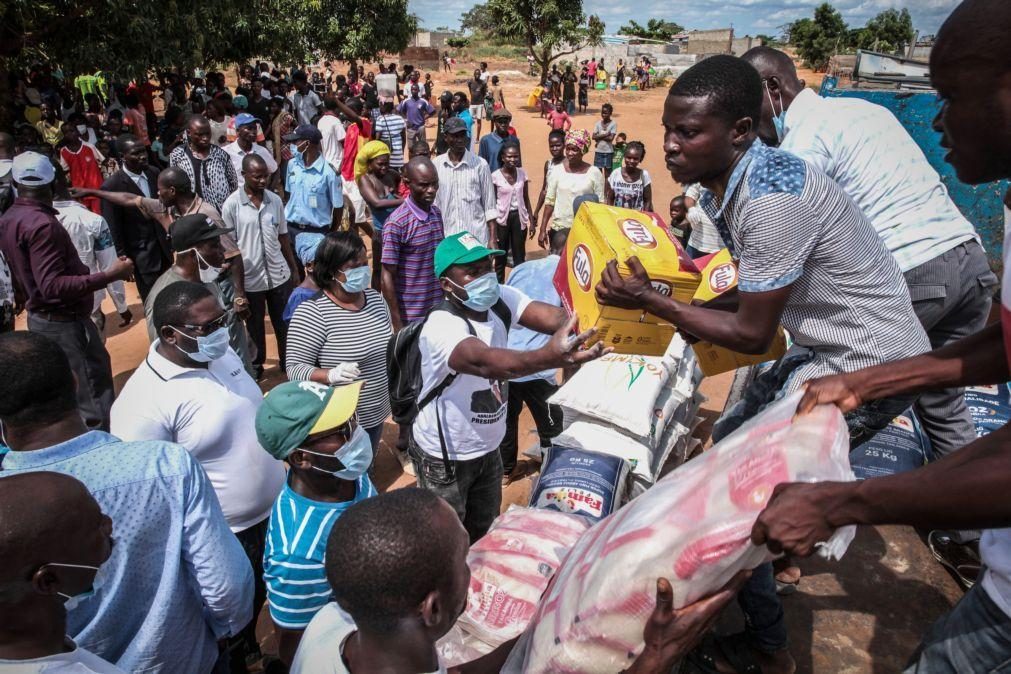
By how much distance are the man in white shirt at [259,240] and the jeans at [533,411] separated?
6.18 feet

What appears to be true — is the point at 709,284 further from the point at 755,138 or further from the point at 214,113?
the point at 214,113

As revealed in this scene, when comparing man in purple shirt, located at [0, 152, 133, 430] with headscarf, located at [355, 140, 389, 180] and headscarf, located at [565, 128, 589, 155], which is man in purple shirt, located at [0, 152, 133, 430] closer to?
headscarf, located at [355, 140, 389, 180]

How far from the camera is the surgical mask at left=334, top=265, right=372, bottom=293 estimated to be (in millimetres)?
3641

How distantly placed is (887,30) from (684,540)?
63.7m

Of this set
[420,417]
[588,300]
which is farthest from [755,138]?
[420,417]

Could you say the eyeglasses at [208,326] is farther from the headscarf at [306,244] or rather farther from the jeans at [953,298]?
the jeans at [953,298]

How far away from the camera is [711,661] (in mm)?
2750

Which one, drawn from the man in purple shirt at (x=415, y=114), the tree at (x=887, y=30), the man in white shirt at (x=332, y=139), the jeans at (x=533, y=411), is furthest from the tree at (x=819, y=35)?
the jeans at (x=533, y=411)

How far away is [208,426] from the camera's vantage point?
8.58 ft

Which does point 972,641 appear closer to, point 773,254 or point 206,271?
point 773,254

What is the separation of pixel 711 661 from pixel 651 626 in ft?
5.23

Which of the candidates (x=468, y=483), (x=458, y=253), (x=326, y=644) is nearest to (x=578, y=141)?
(x=458, y=253)

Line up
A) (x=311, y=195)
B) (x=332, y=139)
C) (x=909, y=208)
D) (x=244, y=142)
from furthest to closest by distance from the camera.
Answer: (x=332, y=139)
(x=244, y=142)
(x=311, y=195)
(x=909, y=208)

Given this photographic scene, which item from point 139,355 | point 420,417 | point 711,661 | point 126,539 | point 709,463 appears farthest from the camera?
point 139,355
